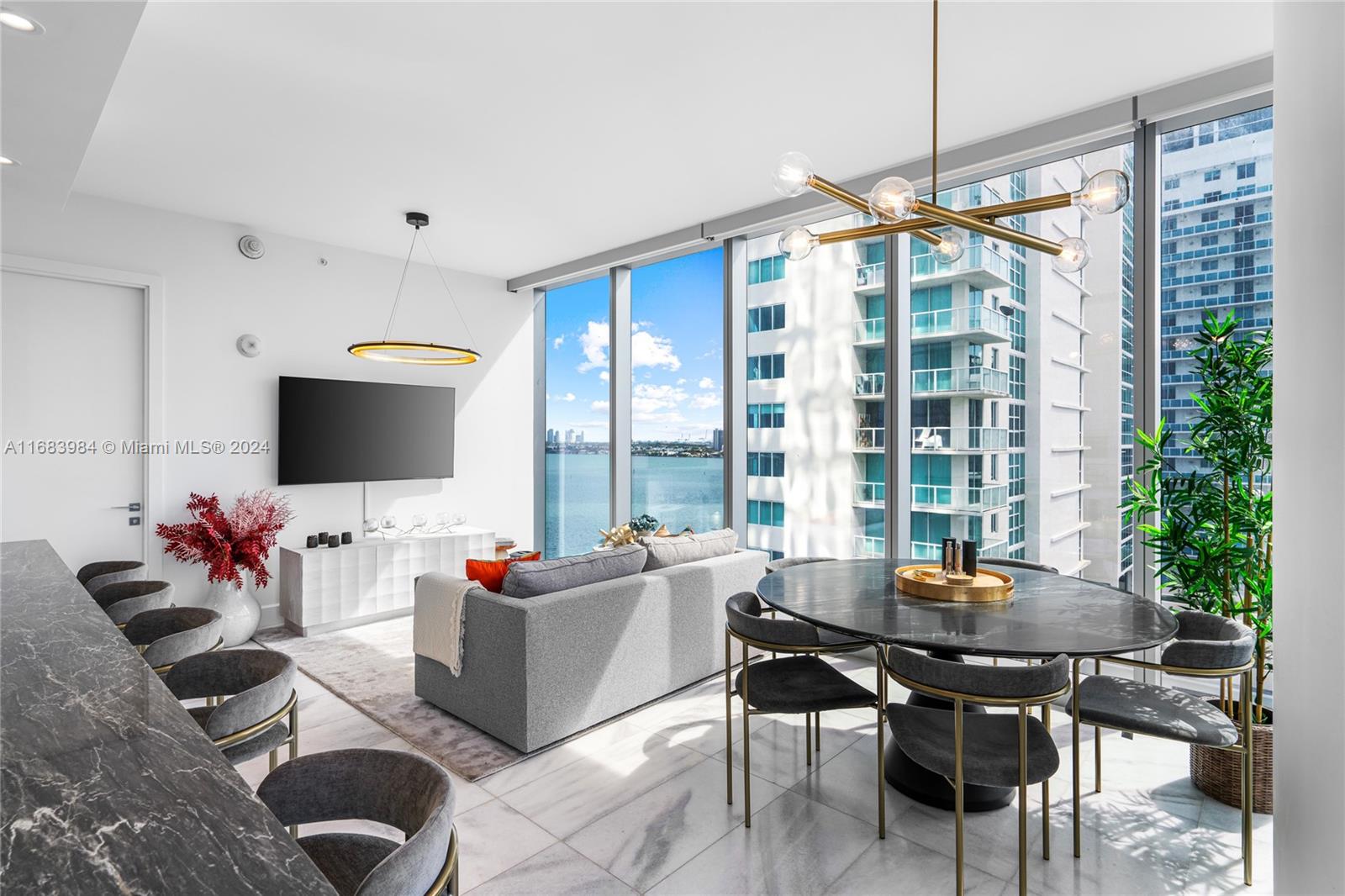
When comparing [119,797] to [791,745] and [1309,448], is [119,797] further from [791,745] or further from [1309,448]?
[791,745]

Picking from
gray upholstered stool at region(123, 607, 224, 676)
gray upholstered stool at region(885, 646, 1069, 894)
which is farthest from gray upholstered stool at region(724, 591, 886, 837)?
gray upholstered stool at region(123, 607, 224, 676)

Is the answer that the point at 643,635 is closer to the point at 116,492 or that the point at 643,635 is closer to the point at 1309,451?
the point at 1309,451

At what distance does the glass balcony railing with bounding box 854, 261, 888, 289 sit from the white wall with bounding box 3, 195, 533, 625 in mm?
3044

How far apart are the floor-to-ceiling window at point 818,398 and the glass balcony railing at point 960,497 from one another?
22 centimetres

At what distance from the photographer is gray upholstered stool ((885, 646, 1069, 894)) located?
1877 mm

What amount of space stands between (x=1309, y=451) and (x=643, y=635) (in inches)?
114

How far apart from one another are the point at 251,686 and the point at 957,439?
3.46 metres

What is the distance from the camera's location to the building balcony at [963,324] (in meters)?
3.72

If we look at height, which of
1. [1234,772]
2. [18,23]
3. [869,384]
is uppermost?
[18,23]

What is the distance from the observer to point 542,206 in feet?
14.8

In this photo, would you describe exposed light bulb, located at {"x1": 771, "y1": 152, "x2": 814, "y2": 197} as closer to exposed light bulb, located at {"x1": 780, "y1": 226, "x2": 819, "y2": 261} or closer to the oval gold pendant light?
exposed light bulb, located at {"x1": 780, "y1": 226, "x2": 819, "y2": 261}

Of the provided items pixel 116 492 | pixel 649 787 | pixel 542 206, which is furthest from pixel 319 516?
pixel 649 787

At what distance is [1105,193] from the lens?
2045mm

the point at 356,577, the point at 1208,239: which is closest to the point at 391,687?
the point at 356,577
